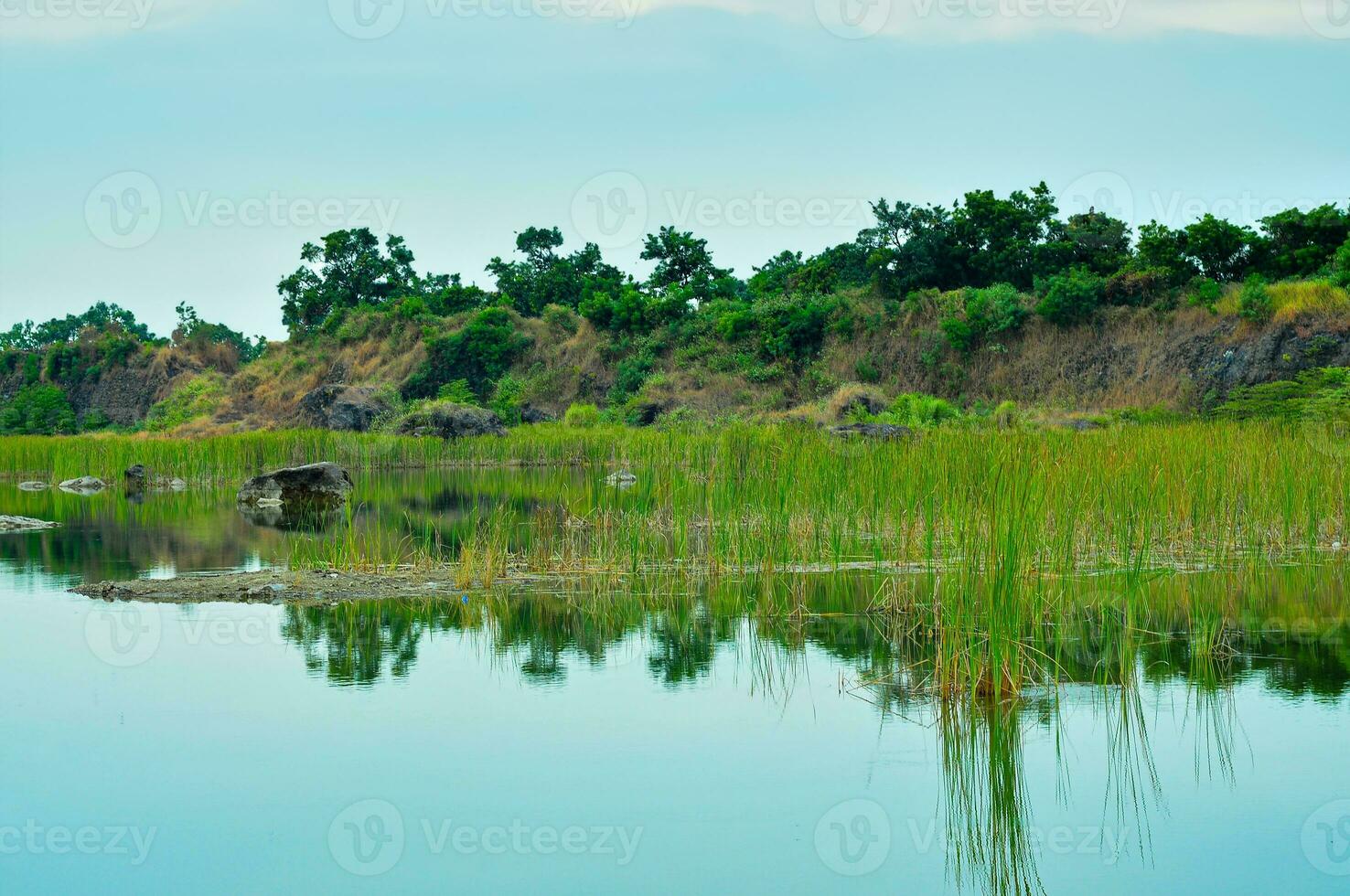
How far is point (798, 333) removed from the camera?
37.5 metres

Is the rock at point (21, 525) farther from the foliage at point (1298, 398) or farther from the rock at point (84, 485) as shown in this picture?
the foliage at point (1298, 398)

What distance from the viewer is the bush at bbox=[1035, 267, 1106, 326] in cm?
3200

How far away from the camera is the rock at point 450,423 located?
3188 cm

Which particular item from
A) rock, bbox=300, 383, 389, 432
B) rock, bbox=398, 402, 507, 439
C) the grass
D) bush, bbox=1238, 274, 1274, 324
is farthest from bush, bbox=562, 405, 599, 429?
the grass

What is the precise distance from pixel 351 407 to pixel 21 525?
21.8 m

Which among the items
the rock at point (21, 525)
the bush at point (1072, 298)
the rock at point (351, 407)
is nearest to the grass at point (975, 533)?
the rock at point (21, 525)

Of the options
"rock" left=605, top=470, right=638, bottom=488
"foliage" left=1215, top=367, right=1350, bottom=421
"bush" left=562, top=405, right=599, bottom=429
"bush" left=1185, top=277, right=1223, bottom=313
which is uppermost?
"bush" left=1185, top=277, right=1223, bottom=313

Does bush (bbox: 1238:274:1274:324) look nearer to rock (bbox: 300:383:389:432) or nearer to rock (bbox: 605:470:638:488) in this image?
rock (bbox: 605:470:638:488)

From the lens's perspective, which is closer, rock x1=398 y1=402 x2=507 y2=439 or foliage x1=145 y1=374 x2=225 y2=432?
rock x1=398 y1=402 x2=507 y2=439

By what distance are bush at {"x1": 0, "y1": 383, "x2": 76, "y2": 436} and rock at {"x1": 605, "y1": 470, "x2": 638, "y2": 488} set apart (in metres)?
37.4

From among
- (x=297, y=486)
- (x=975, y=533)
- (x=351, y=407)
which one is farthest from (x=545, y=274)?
(x=975, y=533)

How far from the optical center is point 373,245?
175 feet

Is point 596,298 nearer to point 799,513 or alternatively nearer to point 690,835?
point 799,513

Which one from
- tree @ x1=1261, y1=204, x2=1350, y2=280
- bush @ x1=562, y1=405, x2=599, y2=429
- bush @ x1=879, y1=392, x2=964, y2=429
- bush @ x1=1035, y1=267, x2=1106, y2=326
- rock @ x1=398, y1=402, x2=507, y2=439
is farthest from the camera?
bush @ x1=562, y1=405, x2=599, y2=429
